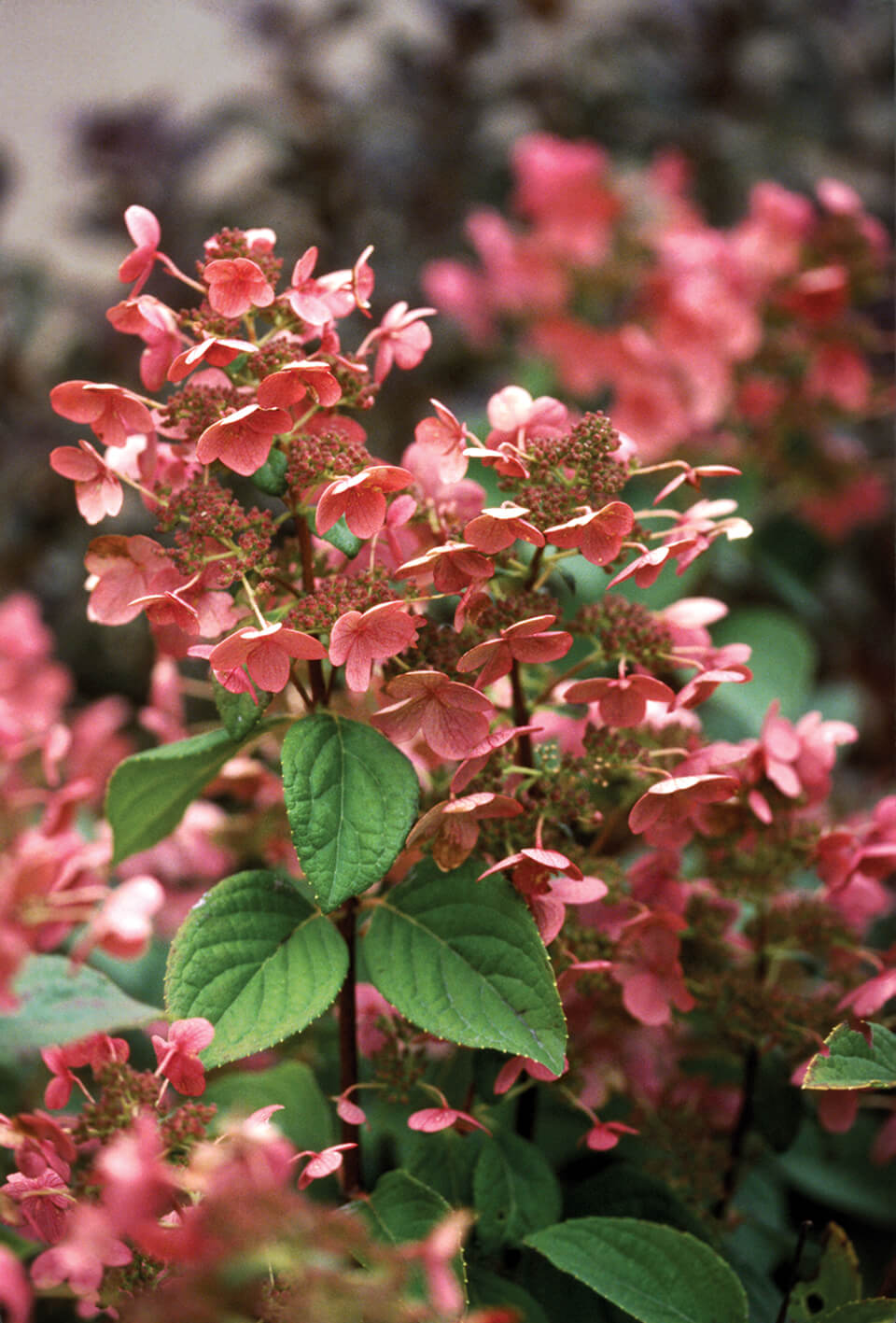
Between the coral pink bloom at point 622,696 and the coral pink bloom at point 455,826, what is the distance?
0.17 feet

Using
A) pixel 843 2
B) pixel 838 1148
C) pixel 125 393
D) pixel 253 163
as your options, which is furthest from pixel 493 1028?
pixel 843 2

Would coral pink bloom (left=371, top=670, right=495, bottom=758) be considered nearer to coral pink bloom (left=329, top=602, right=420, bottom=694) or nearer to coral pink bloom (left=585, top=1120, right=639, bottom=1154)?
coral pink bloom (left=329, top=602, right=420, bottom=694)

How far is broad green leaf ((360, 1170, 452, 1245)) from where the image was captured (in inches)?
17.4

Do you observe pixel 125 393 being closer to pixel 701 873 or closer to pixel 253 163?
pixel 701 873

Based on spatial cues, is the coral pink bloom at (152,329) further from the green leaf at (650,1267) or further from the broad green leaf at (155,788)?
the green leaf at (650,1267)

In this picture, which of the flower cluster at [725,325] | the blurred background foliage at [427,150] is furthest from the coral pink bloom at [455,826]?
the blurred background foliage at [427,150]

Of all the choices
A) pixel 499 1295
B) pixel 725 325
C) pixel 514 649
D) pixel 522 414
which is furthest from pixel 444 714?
pixel 725 325

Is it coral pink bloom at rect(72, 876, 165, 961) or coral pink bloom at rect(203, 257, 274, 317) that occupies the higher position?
coral pink bloom at rect(203, 257, 274, 317)

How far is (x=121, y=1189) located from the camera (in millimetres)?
275

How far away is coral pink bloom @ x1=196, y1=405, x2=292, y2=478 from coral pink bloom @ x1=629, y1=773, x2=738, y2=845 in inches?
7.7

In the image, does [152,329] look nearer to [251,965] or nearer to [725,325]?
[251,965]

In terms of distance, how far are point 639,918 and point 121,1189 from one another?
270mm

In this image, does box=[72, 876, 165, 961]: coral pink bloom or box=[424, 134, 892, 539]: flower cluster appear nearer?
box=[72, 876, 165, 961]: coral pink bloom

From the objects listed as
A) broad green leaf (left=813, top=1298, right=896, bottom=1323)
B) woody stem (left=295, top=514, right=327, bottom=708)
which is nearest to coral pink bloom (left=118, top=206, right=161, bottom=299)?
woody stem (left=295, top=514, right=327, bottom=708)
